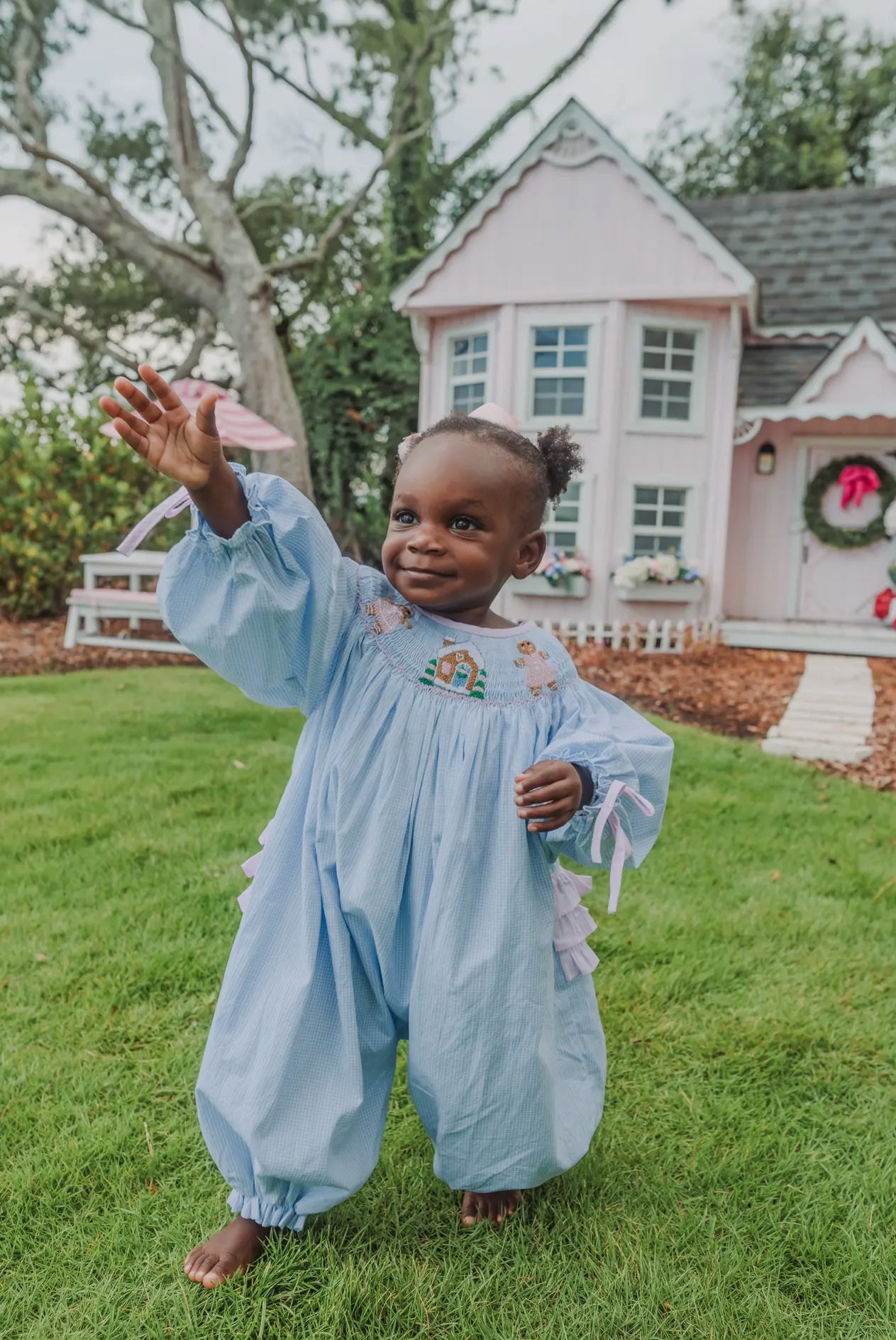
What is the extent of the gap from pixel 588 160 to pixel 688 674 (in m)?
5.56

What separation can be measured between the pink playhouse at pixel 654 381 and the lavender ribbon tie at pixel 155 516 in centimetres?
857

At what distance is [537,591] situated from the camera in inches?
407

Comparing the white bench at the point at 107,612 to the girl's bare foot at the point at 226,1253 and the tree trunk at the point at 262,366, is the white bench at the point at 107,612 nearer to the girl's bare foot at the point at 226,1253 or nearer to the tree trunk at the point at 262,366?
the tree trunk at the point at 262,366

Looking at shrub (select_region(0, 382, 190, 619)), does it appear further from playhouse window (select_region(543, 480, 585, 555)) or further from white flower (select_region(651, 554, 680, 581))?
white flower (select_region(651, 554, 680, 581))

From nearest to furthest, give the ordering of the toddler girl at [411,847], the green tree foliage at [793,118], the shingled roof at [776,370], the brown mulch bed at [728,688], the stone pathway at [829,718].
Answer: the toddler girl at [411,847], the stone pathway at [829,718], the brown mulch bed at [728,688], the shingled roof at [776,370], the green tree foliage at [793,118]

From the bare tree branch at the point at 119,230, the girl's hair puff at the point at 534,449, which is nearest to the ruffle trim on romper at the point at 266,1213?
the girl's hair puff at the point at 534,449

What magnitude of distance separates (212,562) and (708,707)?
20.5 feet

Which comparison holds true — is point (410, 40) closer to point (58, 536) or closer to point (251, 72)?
point (251, 72)

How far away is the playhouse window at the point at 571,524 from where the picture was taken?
10352 millimetres

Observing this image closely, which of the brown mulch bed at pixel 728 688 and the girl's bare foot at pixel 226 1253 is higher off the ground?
the brown mulch bed at pixel 728 688

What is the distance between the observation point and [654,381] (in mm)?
10367

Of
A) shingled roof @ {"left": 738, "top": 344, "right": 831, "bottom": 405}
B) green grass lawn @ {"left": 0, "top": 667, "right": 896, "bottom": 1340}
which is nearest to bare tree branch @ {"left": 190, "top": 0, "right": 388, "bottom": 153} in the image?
shingled roof @ {"left": 738, "top": 344, "right": 831, "bottom": 405}

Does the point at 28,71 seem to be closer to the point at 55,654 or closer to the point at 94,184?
the point at 94,184

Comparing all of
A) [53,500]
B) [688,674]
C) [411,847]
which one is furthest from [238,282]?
[411,847]
